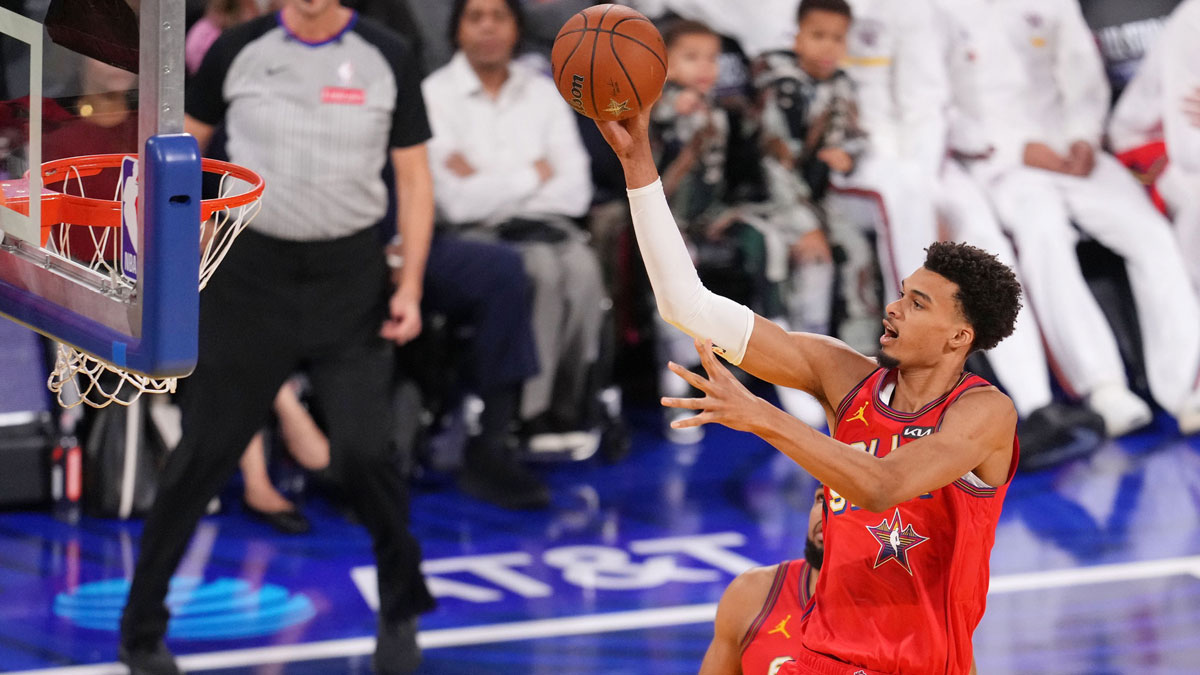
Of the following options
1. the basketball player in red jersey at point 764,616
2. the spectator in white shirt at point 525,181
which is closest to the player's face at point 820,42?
the spectator in white shirt at point 525,181

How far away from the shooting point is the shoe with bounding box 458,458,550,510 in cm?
643

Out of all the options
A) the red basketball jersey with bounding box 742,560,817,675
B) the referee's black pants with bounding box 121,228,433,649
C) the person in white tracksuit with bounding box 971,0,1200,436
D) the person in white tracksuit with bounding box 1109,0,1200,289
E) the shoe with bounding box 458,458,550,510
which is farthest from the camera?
the person in white tracksuit with bounding box 1109,0,1200,289

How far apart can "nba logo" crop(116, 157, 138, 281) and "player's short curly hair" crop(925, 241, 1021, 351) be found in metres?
1.68

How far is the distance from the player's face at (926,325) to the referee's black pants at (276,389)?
2009 mm

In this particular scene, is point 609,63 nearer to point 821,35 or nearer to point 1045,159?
point 821,35

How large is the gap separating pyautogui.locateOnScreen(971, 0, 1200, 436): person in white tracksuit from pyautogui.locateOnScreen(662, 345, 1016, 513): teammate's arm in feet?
15.1

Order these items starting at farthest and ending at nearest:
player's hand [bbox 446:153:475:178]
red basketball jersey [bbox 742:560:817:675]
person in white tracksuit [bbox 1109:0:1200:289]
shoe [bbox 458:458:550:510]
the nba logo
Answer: person in white tracksuit [bbox 1109:0:1200:289]
player's hand [bbox 446:153:475:178]
shoe [bbox 458:458:550:510]
red basketball jersey [bbox 742:560:817:675]
the nba logo

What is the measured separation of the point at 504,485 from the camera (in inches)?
256

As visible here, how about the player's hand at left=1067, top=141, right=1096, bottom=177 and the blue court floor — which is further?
the player's hand at left=1067, top=141, right=1096, bottom=177

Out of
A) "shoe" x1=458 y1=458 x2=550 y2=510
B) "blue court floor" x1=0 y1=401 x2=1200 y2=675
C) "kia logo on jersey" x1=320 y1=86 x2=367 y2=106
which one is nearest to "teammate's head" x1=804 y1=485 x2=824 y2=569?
"blue court floor" x1=0 y1=401 x2=1200 y2=675

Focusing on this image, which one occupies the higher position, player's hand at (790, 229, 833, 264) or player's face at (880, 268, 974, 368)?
player's face at (880, 268, 974, 368)

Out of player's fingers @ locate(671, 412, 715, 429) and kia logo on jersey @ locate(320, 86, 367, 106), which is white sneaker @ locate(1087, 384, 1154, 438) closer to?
kia logo on jersey @ locate(320, 86, 367, 106)

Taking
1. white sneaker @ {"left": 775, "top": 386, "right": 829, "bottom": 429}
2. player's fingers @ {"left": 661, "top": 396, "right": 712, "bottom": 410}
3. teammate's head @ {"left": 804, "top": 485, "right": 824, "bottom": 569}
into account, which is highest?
player's fingers @ {"left": 661, "top": 396, "right": 712, "bottom": 410}

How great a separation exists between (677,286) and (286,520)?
128 inches
